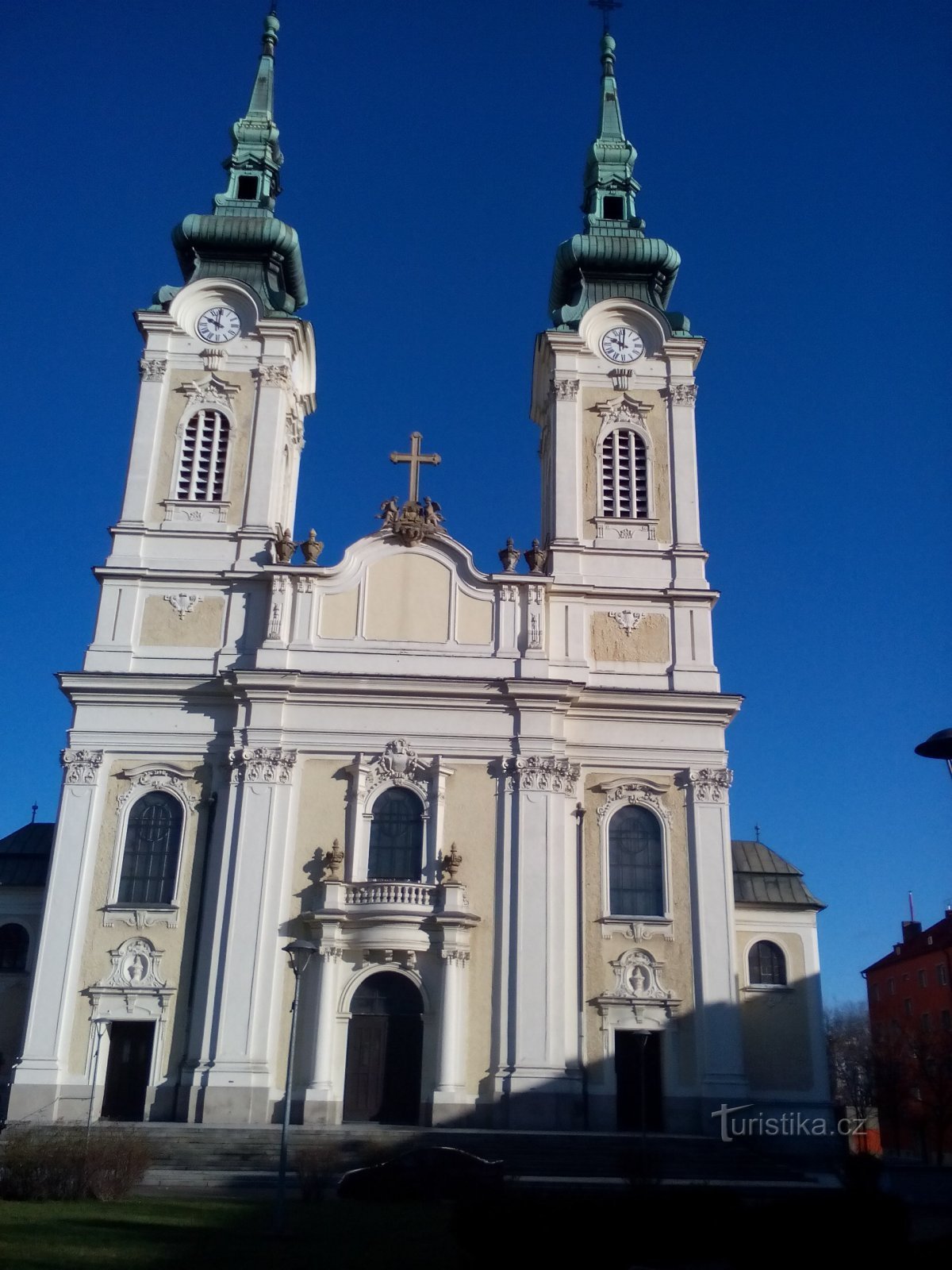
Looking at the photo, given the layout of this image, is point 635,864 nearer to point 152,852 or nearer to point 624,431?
point 152,852

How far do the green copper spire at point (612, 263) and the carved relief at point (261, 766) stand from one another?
1387 centimetres

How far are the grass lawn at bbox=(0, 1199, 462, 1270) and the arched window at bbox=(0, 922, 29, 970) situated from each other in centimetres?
1275

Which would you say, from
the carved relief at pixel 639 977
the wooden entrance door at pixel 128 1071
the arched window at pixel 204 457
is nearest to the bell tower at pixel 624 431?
the carved relief at pixel 639 977

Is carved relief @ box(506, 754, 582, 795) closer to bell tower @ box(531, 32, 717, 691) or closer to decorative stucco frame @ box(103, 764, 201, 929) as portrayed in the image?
bell tower @ box(531, 32, 717, 691)

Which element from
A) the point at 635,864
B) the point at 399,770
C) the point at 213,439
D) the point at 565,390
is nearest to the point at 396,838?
the point at 399,770

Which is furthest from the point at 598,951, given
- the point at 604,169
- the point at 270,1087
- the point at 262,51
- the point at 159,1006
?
the point at 262,51

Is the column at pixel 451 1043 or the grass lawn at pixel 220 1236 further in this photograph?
the column at pixel 451 1043

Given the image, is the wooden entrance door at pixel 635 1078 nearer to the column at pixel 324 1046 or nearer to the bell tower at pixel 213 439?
the column at pixel 324 1046

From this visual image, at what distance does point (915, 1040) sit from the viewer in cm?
4675

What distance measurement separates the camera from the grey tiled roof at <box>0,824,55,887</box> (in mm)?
28766

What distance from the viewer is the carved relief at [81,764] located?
89.2 feet

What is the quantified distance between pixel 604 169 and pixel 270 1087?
2682 cm

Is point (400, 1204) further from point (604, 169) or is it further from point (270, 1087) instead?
point (604, 169)
